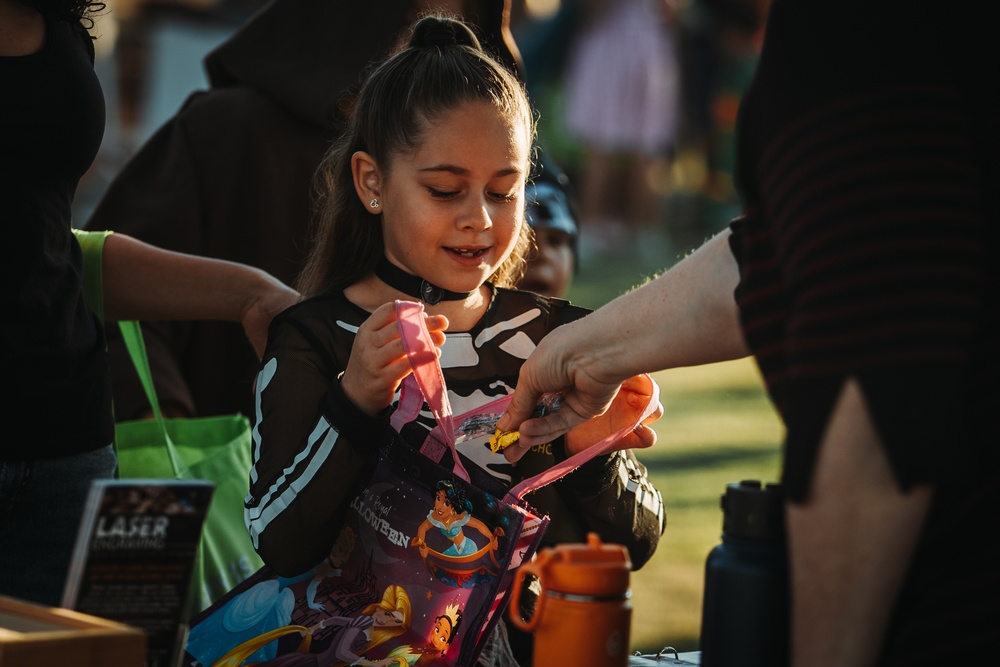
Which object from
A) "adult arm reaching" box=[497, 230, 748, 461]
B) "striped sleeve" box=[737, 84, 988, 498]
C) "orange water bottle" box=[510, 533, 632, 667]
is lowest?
"orange water bottle" box=[510, 533, 632, 667]

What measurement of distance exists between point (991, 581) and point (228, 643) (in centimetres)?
119

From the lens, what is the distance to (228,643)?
1860mm

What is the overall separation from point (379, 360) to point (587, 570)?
545mm

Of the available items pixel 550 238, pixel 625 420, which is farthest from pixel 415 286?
pixel 550 238

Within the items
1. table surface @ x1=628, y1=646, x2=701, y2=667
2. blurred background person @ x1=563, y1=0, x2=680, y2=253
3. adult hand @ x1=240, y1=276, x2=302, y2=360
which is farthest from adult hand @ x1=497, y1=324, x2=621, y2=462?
blurred background person @ x1=563, y1=0, x2=680, y2=253

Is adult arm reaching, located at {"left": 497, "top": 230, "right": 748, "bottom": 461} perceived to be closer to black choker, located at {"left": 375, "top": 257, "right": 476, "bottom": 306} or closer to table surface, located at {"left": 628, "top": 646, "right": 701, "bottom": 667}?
black choker, located at {"left": 375, "top": 257, "right": 476, "bottom": 306}

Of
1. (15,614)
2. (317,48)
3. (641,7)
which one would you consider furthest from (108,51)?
(15,614)

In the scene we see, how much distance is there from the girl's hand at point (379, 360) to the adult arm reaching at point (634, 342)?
19 cm

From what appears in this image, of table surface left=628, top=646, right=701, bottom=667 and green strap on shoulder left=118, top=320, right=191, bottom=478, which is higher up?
green strap on shoulder left=118, top=320, right=191, bottom=478

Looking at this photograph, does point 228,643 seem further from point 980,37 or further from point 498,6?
point 498,6

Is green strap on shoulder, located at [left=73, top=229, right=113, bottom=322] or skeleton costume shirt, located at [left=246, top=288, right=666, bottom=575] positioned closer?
skeleton costume shirt, located at [left=246, top=288, right=666, bottom=575]

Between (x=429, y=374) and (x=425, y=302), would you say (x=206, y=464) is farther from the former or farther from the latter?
(x=429, y=374)

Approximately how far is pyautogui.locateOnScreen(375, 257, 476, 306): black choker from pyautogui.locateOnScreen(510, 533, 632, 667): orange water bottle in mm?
851

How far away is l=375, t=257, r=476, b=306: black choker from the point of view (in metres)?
2.19
